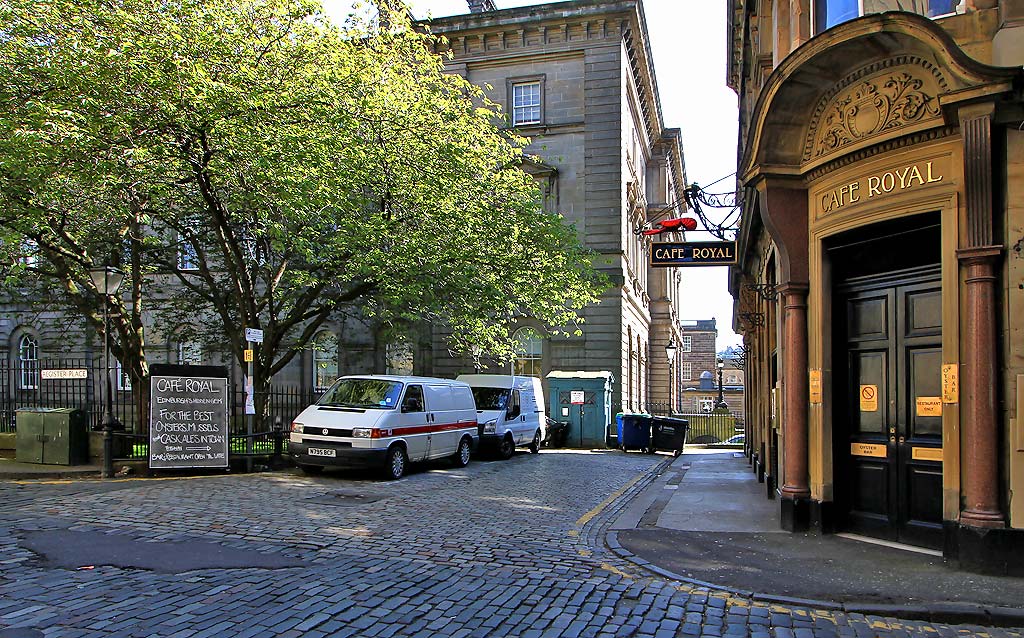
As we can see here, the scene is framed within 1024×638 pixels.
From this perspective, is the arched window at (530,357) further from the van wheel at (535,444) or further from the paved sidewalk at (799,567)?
the paved sidewalk at (799,567)

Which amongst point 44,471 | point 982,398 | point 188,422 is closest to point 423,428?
point 188,422

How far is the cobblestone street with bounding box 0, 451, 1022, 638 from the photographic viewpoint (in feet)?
18.1

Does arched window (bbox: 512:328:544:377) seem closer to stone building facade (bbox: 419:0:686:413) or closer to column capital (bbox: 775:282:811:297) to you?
stone building facade (bbox: 419:0:686:413)

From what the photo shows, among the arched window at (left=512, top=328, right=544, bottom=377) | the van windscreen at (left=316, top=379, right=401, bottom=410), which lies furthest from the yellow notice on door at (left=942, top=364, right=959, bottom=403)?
the arched window at (left=512, top=328, right=544, bottom=377)

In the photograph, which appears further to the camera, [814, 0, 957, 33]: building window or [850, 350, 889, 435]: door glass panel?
[850, 350, 889, 435]: door glass panel

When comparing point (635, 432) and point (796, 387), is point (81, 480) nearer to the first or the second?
point (796, 387)

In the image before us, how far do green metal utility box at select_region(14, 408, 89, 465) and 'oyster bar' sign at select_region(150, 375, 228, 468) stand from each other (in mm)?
2021

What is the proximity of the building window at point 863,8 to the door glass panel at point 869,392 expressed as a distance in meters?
3.60

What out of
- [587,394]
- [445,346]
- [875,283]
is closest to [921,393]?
[875,283]

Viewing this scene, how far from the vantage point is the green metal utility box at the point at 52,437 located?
1478cm

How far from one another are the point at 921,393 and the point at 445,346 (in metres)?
26.5

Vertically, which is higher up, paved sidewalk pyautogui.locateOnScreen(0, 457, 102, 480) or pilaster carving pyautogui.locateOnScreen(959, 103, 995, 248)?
pilaster carving pyautogui.locateOnScreen(959, 103, 995, 248)

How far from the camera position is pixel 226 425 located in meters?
14.8

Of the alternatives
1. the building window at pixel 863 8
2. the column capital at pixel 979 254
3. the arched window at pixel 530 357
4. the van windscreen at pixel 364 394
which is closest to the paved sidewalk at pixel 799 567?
the column capital at pixel 979 254
